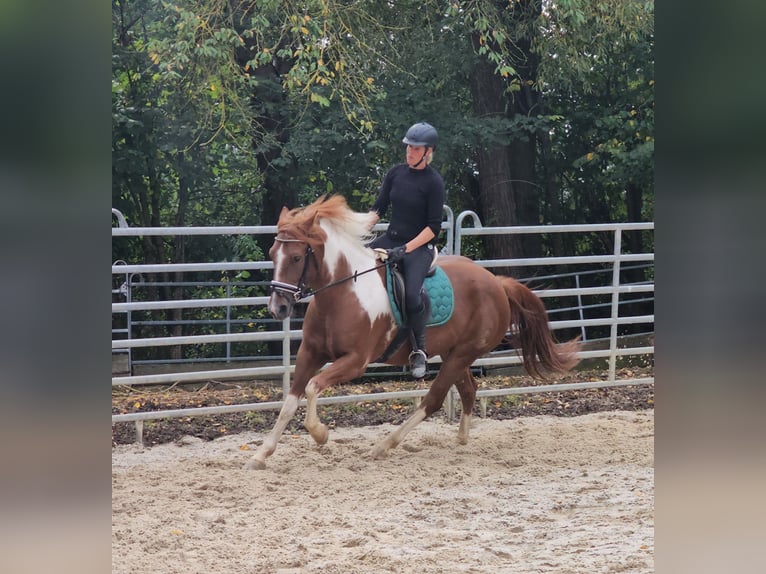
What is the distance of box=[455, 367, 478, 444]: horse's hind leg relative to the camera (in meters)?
6.47

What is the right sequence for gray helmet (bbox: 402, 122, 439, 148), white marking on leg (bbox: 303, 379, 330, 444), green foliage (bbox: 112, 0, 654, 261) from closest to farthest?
white marking on leg (bbox: 303, 379, 330, 444) < gray helmet (bbox: 402, 122, 439, 148) < green foliage (bbox: 112, 0, 654, 261)

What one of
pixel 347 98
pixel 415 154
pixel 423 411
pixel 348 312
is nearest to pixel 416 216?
pixel 415 154

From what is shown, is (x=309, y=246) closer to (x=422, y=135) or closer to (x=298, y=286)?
(x=298, y=286)

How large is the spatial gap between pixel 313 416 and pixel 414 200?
1.55 m

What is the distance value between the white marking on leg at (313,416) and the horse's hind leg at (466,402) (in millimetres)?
1367

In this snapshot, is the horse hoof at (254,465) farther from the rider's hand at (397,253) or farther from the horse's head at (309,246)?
the rider's hand at (397,253)

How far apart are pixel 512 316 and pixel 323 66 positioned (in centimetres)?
375

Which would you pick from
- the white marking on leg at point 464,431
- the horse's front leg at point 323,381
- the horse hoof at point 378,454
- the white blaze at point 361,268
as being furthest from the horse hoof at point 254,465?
the white marking on leg at point 464,431

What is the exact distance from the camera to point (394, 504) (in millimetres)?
4984

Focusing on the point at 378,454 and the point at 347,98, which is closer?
the point at 378,454

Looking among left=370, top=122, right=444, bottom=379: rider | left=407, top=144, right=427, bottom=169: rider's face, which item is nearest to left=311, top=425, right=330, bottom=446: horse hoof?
left=370, top=122, right=444, bottom=379: rider

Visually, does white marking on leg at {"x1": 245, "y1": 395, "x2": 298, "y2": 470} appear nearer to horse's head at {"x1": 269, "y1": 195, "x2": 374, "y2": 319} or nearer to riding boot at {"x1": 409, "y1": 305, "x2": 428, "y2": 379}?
horse's head at {"x1": 269, "y1": 195, "x2": 374, "y2": 319}

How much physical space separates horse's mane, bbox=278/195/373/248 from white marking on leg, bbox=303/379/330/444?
94 centimetres
